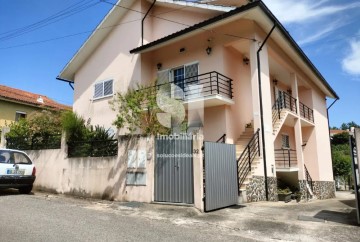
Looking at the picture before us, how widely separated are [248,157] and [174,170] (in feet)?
12.2

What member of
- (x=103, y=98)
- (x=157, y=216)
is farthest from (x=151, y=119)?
(x=103, y=98)

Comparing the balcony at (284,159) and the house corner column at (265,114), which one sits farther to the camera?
the balcony at (284,159)

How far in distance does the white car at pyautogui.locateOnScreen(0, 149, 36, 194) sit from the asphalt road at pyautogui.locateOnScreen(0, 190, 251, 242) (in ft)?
6.12

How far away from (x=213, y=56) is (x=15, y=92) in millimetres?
20400

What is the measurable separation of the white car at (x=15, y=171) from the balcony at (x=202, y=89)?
5776 mm

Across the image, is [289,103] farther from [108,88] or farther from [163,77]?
[108,88]

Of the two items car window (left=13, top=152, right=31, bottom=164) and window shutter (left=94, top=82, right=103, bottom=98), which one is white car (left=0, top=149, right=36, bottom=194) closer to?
car window (left=13, top=152, right=31, bottom=164)

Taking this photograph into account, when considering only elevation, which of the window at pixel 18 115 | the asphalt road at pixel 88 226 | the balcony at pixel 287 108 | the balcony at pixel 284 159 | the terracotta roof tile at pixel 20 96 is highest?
the terracotta roof tile at pixel 20 96

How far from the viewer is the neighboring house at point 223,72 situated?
42.0 feet

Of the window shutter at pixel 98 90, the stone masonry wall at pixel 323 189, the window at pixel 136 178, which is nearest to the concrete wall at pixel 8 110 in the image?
the window shutter at pixel 98 90

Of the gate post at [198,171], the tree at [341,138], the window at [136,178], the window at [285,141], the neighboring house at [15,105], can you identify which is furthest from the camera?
the tree at [341,138]

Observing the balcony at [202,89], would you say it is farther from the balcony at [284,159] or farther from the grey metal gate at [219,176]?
the balcony at [284,159]

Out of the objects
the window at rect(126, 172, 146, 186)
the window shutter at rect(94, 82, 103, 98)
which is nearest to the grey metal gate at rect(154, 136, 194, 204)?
the window at rect(126, 172, 146, 186)

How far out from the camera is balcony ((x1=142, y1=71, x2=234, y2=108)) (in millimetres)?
12823
